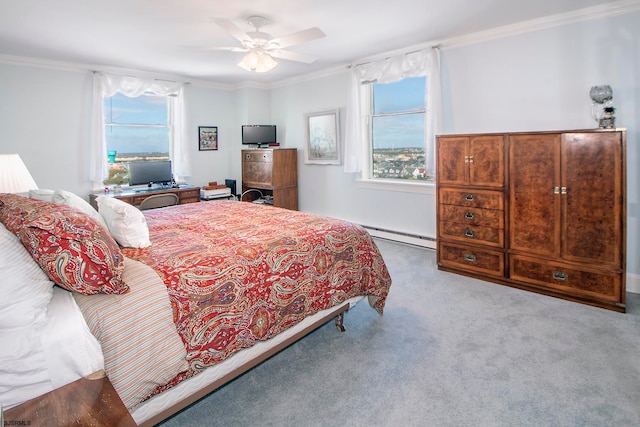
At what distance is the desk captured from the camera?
4827 millimetres

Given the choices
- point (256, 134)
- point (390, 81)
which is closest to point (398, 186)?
point (390, 81)

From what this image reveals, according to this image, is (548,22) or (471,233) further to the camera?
(471,233)

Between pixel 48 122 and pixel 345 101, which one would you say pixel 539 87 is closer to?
pixel 345 101

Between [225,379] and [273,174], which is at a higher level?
[273,174]

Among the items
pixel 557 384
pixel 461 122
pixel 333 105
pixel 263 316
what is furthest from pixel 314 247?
pixel 333 105

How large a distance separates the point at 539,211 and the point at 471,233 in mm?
642

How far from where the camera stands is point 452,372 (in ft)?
7.13

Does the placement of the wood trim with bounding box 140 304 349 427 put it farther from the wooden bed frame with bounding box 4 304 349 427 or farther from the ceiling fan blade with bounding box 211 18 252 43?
the ceiling fan blade with bounding box 211 18 252 43

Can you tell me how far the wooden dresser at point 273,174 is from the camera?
5883 millimetres

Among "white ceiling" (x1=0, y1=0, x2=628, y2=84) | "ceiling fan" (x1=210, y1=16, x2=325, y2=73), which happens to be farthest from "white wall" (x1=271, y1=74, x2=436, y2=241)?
"ceiling fan" (x1=210, y1=16, x2=325, y2=73)

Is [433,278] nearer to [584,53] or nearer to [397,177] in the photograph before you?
[397,177]

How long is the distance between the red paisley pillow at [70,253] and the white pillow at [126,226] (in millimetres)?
626

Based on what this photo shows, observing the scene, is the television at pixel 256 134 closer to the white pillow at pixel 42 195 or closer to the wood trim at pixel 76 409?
the white pillow at pixel 42 195

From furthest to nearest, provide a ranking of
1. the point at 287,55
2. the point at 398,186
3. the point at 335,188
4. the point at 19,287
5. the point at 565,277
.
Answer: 1. the point at 335,188
2. the point at 398,186
3. the point at 287,55
4. the point at 565,277
5. the point at 19,287
